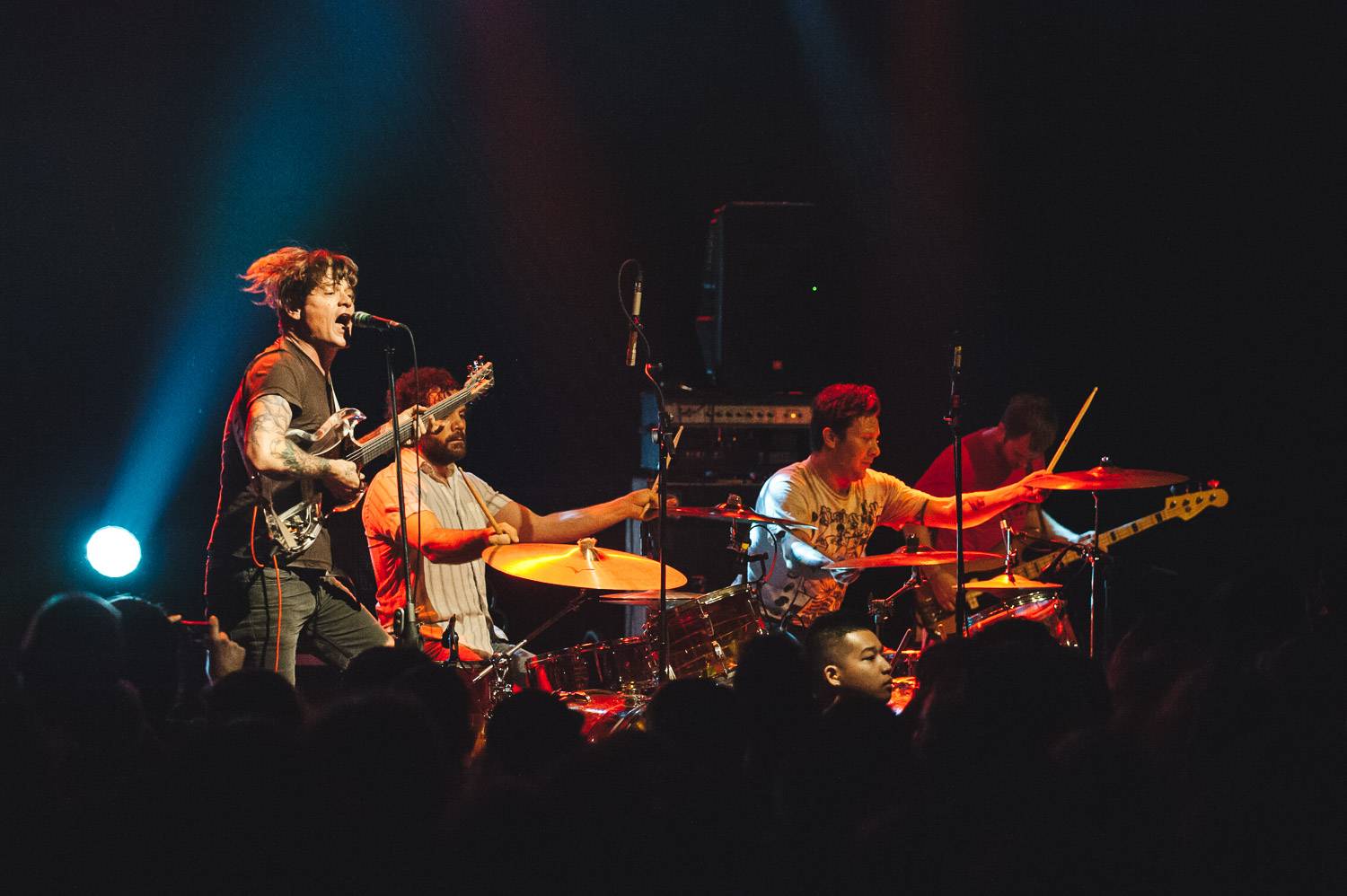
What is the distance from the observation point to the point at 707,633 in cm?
549

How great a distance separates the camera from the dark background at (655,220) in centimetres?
733

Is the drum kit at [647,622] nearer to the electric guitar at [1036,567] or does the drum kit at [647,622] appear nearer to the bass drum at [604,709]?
the bass drum at [604,709]

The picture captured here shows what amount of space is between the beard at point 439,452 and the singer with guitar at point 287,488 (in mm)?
1110

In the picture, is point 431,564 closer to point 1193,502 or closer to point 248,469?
point 248,469

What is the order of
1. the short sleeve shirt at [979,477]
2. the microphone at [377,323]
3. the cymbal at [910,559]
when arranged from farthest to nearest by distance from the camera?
the short sleeve shirt at [979,477] < the cymbal at [910,559] < the microphone at [377,323]

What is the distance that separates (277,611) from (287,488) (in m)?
0.45

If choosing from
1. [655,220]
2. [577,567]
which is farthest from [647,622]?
[655,220]

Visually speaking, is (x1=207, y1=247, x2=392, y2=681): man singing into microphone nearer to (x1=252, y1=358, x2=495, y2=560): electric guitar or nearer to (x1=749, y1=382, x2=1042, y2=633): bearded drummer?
(x1=252, y1=358, x2=495, y2=560): electric guitar

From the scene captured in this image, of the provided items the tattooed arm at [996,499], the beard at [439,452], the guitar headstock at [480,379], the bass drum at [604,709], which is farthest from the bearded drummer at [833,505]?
the guitar headstock at [480,379]

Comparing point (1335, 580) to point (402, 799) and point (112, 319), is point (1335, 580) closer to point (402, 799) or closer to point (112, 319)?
point (402, 799)

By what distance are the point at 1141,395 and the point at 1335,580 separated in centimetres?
496

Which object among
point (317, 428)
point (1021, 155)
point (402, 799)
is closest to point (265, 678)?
point (402, 799)

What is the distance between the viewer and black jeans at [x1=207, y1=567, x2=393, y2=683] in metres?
4.55

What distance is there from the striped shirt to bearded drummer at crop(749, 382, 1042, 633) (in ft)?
4.64
